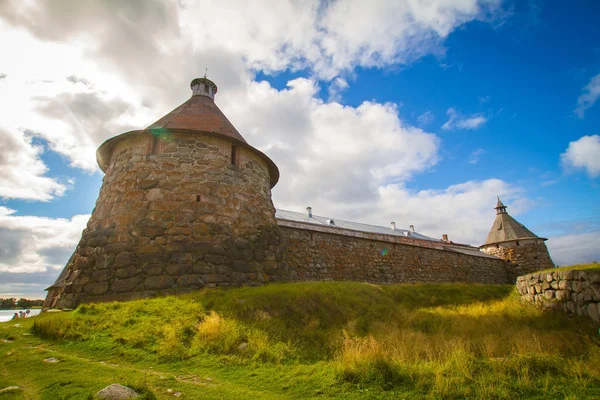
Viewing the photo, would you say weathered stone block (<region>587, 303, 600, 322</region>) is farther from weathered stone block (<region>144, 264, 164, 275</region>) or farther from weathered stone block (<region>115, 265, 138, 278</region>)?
weathered stone block (<region>115, 265, 138, 278</region>)

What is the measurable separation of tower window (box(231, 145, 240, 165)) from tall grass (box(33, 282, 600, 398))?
4.33 m

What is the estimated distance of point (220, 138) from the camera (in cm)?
955

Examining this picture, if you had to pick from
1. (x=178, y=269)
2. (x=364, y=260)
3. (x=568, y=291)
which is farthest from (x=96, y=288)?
(x=568, y=291)

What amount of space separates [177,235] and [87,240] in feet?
8.86

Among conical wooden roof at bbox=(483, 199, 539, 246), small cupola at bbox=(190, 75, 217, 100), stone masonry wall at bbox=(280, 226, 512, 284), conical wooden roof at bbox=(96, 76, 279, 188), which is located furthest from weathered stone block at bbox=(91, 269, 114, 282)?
conical wooden roof at bbox=(483, 199, 539, 246)

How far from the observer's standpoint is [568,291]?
7016mm

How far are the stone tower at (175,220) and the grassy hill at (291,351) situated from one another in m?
1.17

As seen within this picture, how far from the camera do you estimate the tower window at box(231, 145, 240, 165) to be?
32.1ft

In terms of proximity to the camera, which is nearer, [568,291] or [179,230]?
[568,291]

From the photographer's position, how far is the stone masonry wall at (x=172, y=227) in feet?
24.7

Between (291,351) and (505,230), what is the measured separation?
91.2 feet

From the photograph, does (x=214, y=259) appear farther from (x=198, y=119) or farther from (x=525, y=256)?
(x=525, y=256)

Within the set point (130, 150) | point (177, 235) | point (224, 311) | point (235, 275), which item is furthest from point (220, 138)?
point (224, 311)

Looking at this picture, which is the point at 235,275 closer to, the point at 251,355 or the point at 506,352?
the point at 251,355
